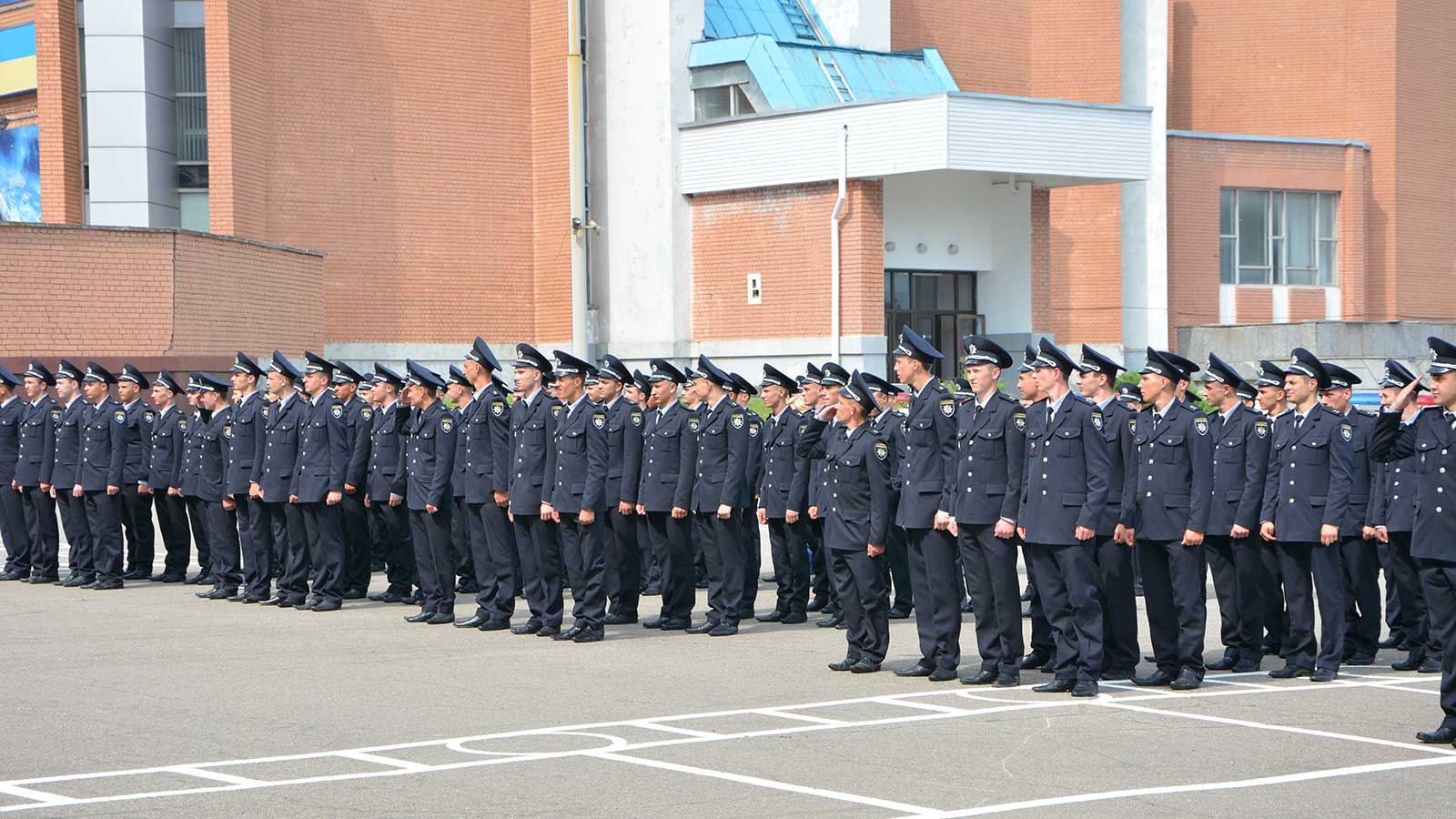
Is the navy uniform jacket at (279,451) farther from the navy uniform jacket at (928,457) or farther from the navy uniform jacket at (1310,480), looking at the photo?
the navy uniform jacket at (1310,480)

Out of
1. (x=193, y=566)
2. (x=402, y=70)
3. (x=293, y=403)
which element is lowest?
(x=193, y=566)

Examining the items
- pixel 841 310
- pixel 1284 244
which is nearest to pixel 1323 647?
pixel 841 310

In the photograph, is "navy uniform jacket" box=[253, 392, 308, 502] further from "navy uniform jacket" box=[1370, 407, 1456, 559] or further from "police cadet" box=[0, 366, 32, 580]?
"navy uniform jacket" box=[1370, 407, 1456, 559]

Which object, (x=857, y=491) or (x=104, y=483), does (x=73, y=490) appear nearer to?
(x=104, y=483)

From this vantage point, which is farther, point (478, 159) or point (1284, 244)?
point (1284, 244)

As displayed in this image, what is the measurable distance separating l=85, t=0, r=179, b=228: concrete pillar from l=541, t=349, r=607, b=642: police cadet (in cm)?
1681

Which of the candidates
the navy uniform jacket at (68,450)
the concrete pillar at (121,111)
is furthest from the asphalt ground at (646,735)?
the concrete pillar at (121,111)

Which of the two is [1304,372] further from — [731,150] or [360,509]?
[731,150]

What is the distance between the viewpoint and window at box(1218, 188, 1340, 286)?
3675 centimetres

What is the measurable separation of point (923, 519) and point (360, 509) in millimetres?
6157

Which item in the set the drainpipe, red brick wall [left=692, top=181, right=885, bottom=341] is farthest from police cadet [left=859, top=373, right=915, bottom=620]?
red brick wall [left=692, top=181, right=885, bottom=341]

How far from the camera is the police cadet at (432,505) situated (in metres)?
13.4

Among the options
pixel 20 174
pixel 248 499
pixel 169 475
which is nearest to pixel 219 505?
pixel 248 499

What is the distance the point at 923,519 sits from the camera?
1088 cm
